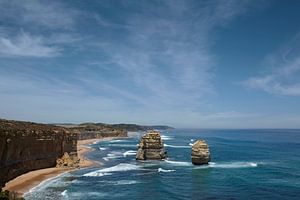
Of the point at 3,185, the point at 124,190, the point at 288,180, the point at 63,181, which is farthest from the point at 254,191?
the point at 3,185

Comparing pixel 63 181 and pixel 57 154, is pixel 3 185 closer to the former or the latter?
pixel 63 181

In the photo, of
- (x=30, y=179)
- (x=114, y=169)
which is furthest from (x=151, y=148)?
(x=30, y=179)

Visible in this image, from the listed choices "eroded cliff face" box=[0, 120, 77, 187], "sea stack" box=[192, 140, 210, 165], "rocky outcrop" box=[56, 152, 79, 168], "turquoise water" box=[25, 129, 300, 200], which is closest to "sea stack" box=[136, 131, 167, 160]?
"turquoise water" box=[25, 129, 300, 200]

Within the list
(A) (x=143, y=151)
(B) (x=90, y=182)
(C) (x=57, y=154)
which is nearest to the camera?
(B) (x=90, y=182)

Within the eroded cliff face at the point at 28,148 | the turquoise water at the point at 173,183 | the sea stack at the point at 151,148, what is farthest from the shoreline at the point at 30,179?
the sea stack at the point at 151,148

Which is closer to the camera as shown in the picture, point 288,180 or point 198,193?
point 198,193

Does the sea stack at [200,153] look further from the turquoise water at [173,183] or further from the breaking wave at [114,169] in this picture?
the breaking wave at [114,169]
